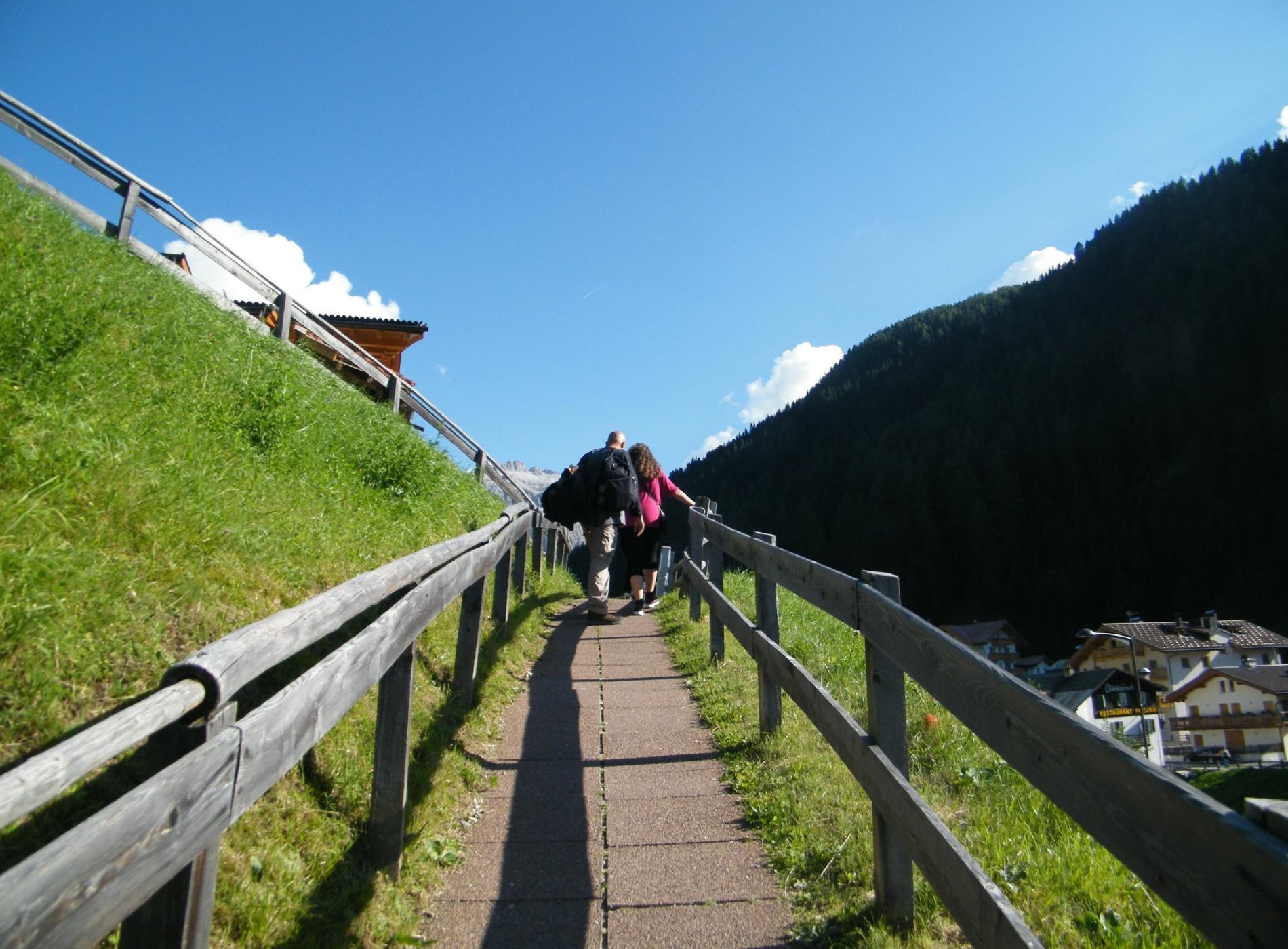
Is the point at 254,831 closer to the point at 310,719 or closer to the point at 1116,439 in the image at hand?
the point at 310,719

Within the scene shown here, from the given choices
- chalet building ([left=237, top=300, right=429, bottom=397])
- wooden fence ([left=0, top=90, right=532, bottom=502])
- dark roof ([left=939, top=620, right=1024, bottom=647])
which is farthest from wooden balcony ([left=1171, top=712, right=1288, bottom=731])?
wooden fence ([left=0, top=90, right=532, bottom=502])

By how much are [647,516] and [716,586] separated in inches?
74.8

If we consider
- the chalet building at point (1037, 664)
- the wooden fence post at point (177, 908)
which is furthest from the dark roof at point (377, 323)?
the chalet building at point (1037, 664)

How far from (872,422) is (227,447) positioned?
142630mm

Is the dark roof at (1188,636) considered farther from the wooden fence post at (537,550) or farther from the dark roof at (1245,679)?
the wooden fence post at (537,550)

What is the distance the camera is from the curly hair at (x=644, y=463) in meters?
8.57

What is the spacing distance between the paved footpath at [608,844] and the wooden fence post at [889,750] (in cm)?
40

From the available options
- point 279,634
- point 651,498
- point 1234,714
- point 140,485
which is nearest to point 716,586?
point 651,498

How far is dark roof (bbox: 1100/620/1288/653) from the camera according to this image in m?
63.7

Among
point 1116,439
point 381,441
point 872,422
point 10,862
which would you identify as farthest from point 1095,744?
A: point 872,422

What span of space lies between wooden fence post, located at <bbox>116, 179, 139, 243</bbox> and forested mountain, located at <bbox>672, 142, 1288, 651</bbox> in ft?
321

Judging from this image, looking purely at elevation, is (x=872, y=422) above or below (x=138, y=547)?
above

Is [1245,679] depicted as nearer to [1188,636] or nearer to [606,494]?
[1188,636]

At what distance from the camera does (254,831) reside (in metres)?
2.65
